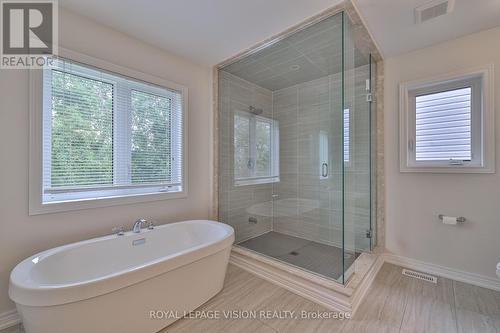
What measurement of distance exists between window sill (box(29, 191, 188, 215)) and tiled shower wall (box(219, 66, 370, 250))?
2.79 feet

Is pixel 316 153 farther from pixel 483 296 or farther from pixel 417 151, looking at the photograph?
pixel 483 296

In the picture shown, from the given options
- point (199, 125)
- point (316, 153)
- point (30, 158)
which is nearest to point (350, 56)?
point (316, 153)

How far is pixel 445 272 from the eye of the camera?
2152 mm

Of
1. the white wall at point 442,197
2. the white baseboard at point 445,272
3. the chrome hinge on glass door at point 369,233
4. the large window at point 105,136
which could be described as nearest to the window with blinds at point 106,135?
the large window at point 105,136

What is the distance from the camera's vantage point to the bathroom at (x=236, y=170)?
1.52 m

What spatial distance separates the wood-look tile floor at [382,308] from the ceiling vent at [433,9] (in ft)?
7.76

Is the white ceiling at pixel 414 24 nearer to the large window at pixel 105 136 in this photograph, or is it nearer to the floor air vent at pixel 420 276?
the large window at pixel 105 136

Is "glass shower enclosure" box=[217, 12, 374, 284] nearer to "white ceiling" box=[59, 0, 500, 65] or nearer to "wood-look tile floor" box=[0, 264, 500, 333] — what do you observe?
"white ceiling" box=[59, 0, 500, 65]

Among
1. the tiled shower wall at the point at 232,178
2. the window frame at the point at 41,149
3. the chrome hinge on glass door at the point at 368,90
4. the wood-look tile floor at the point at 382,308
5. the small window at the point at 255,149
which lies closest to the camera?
the wood-look tile floor at the point at 382,308

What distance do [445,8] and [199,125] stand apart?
8.36 feet

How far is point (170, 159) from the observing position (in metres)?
2.50

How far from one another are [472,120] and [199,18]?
108 inches

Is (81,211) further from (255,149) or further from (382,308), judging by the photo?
(382,308)

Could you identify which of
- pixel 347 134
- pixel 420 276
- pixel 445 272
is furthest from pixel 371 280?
pixel 347 134
